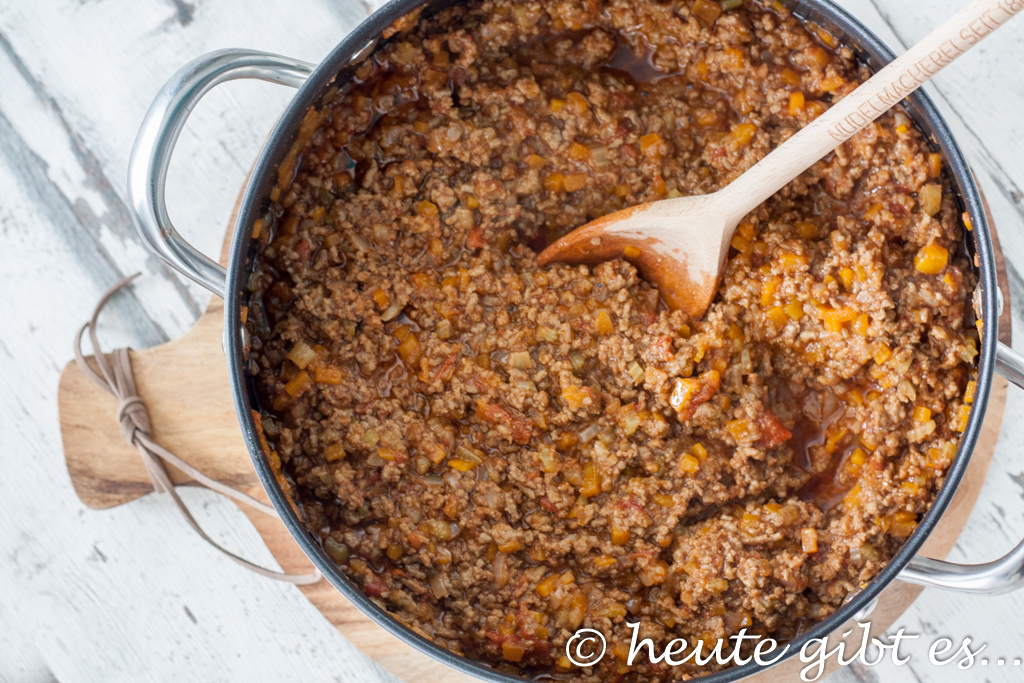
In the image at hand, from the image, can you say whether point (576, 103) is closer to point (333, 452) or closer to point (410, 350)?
point (410, 350)

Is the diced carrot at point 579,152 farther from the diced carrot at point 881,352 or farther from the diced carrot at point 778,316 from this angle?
the diced carrot at point 881,352

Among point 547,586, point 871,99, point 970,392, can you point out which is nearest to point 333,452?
point 547,586

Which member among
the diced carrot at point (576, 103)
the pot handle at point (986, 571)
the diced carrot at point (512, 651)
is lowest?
the pot handle at point (986, 571)

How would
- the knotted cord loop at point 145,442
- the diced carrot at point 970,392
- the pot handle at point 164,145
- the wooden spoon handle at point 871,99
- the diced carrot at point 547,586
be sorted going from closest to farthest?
the wooden spoon handle at point 871,99 < the pot handle at point 164,145 < the diced carrot at point 970,392 < the diced carrot at point 547,586 < the knotted cord loop at point 145,442

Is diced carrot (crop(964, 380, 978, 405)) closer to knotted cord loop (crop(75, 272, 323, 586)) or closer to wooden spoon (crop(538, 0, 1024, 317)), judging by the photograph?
wooden spoon (crop(538, 0, 1024, 317))

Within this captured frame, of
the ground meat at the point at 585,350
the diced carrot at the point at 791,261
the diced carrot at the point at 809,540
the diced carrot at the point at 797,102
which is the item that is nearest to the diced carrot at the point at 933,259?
the ground meat at the point at 585,350

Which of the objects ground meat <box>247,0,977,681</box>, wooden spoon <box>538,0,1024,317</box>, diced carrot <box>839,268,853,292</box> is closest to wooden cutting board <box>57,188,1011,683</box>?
ground meat <box>247,0,977,681</box>

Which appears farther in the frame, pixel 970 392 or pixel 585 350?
pixel 585 350
